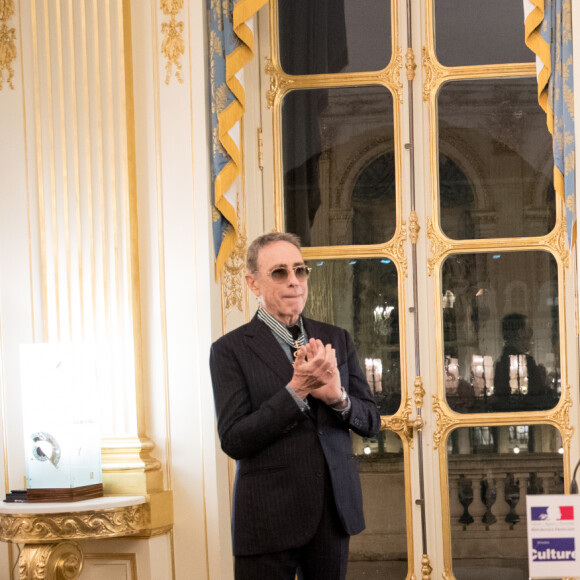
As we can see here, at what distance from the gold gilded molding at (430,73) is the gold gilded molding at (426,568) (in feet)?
6.47

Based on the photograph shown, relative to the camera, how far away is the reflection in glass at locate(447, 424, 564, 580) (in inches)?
163

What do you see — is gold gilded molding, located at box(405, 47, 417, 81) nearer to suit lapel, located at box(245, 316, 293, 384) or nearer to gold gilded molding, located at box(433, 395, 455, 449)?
gold gilded molding, located at box(433, 395, 455, 449)

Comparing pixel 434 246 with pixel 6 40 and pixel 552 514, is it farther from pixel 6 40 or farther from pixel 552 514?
pixel 552 514

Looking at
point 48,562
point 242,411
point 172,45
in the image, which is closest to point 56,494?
point 48,562

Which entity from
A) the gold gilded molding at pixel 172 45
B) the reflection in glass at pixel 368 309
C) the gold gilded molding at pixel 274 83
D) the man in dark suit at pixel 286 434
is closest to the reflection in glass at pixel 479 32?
the gold gilded molding at pixel 274 83

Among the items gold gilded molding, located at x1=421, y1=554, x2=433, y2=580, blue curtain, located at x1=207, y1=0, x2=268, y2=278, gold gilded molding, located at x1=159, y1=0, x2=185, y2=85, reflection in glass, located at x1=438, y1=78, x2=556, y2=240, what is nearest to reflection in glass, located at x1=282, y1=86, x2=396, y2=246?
reflection in glass, located at x1=438, y1=78, x2=556, y2=240

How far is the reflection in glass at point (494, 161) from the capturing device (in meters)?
4.16

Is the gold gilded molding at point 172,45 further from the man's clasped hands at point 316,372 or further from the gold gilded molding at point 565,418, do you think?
the gold gilded molding at point 565,418

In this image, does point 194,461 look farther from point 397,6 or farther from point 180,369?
point 397,6

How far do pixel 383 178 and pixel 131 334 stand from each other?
4.29 ft

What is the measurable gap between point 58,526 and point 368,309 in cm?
161

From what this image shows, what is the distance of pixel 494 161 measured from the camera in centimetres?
419

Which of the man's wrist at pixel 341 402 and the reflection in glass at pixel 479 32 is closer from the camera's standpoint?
the man's wrist at pixel 341 402

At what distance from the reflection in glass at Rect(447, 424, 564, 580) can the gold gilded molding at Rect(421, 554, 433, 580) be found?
11 centimetres
